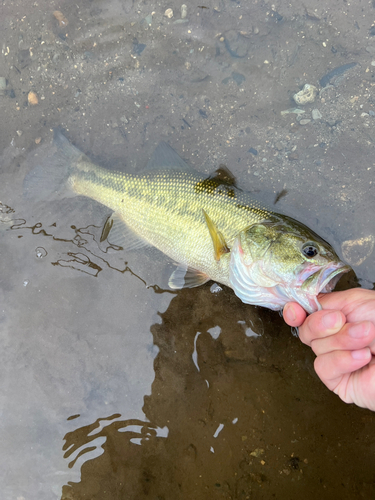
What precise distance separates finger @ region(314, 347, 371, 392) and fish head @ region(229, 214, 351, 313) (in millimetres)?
380

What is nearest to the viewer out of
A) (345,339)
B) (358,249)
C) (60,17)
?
(345,339)

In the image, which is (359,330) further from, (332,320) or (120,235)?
(120,235)

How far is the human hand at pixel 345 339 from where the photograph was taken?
2.31 metres

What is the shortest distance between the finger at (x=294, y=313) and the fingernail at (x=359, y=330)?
45cm

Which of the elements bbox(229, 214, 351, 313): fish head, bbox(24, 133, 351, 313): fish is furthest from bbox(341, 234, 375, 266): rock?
bbox(229, 214, 351, 313): fish head

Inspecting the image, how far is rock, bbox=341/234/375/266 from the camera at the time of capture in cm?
337

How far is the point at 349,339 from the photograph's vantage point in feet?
7.48

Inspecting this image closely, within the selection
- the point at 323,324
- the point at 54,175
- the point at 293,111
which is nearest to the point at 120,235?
the point at 54,175

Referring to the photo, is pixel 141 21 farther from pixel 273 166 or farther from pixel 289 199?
pixel 289 199

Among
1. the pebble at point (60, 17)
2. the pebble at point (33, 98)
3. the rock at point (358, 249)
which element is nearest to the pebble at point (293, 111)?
the rock at point (358, 249)

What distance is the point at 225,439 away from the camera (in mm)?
3238

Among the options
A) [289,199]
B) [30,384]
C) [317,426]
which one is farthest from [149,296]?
[317,426]

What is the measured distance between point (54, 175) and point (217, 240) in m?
1.97

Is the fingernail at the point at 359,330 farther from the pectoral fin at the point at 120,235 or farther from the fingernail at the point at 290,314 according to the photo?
the pectoral fin at the point at 120,235
